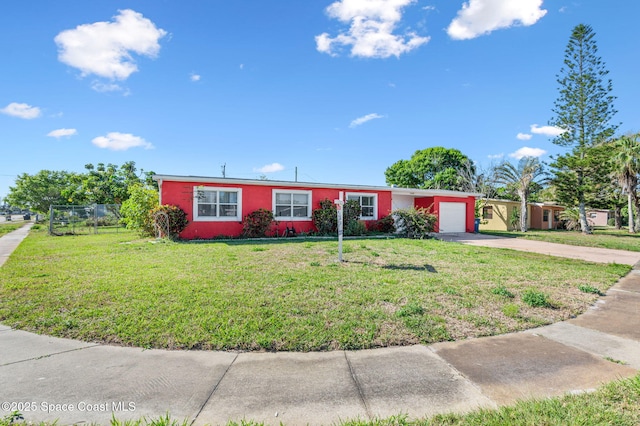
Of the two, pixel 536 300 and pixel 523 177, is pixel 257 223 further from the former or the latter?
pixel 523 177

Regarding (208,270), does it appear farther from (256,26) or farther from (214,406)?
(256,26)

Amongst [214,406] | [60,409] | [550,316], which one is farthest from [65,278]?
[550,316]

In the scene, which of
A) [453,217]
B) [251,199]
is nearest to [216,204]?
[251,199]

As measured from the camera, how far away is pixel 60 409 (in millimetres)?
2273

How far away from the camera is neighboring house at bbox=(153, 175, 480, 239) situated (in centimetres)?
1328

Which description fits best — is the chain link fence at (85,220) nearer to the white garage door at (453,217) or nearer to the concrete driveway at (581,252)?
the white garage door at (453,217)

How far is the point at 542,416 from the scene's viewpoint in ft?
7.12

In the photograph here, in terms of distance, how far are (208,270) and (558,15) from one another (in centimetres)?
1429

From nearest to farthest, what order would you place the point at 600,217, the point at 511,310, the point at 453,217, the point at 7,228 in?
the point at 511,310
the point at 453,217
the point at 7,228
the point at 600,217

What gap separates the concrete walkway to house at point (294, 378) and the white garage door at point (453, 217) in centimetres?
1610

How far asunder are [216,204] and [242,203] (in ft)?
3.77

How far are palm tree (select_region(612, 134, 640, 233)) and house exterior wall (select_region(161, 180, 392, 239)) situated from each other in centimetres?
1933

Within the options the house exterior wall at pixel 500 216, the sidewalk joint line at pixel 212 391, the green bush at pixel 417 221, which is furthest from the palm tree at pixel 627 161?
the sidewalk joint line at pixel 212 391

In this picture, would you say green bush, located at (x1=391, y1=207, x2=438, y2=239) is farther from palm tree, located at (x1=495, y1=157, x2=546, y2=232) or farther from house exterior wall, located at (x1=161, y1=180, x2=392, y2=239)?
palm tree, located at (x1=495, y1=157, x2=546, y2=232)
